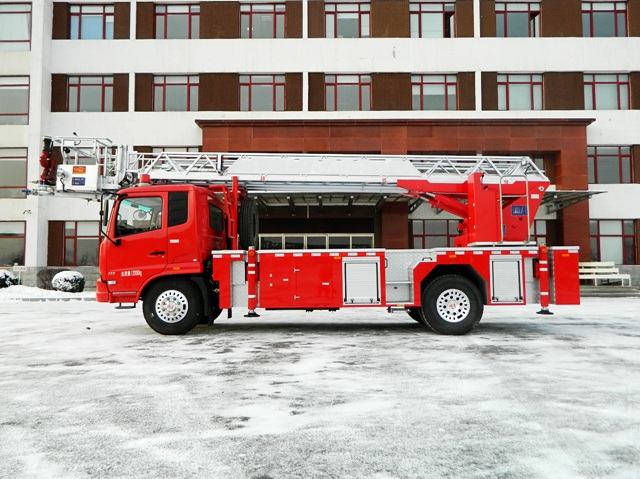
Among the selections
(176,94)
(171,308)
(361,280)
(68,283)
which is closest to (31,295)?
(68,283)

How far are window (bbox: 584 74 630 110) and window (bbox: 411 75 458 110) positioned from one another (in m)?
6.87

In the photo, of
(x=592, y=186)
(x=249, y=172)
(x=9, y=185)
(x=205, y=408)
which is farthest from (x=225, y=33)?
(x=205, y=408)

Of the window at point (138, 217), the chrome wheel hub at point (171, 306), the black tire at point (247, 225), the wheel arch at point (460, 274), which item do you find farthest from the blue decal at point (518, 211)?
the window at point (138, 217)

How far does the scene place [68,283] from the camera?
23469 mm

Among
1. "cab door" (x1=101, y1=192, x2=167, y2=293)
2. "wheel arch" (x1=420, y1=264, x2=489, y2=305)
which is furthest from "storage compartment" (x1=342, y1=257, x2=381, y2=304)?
"cab door" (x1=101, y1=192, x2=167, y2=293)

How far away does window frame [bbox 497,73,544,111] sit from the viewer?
26.8 metres

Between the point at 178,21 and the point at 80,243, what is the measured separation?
12.6 metres

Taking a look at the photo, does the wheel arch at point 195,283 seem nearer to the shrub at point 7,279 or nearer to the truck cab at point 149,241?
the truck cab at point 149,241

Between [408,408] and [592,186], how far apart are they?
25.1 m

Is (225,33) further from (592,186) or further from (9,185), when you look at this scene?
(592,186)

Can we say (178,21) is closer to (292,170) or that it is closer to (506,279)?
(292,170)

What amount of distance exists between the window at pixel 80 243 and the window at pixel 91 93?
19.8ft

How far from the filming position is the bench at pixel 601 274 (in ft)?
79.3

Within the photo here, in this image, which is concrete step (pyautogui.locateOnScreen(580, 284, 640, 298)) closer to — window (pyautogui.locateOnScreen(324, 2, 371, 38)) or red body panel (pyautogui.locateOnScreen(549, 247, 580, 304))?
red body panel (pyautogui.locateOnScreen(549, 247, 580, 304))
